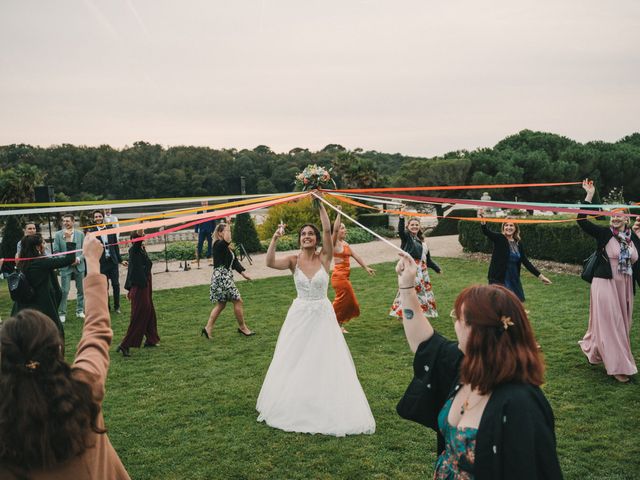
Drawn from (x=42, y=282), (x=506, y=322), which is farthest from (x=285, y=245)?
(x=506, y=322)

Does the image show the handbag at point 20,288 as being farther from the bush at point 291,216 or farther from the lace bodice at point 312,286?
the bush at point 291,216

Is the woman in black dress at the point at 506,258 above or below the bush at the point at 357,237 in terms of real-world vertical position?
above

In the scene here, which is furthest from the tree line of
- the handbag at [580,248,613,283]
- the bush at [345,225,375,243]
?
the handbag at [580,248,613,283]

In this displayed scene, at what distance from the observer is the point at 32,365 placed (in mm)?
1909

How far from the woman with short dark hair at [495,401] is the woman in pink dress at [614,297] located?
515cm

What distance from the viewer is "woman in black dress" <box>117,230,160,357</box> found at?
8.66 metres

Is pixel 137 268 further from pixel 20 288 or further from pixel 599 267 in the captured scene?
pixel 599 267

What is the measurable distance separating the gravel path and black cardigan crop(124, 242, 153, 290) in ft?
20.2

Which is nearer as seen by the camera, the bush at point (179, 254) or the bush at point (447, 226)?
the bush at point (179, 254)

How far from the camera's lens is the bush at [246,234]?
2162 centimetres

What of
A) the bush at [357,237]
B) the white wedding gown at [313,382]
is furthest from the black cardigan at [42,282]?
the bush at [357,237]

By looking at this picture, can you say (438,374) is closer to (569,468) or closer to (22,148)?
(569,468)

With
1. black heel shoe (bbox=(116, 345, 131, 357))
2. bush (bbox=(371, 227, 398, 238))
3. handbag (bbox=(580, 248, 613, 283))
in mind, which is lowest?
black heel shoe (bbox=(116, 345, 131, 357))

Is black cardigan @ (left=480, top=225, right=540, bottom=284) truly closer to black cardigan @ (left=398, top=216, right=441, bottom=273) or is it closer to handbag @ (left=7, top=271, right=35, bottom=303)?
black cardigan @ (left=398, top=216, right=441, bottom=273)
